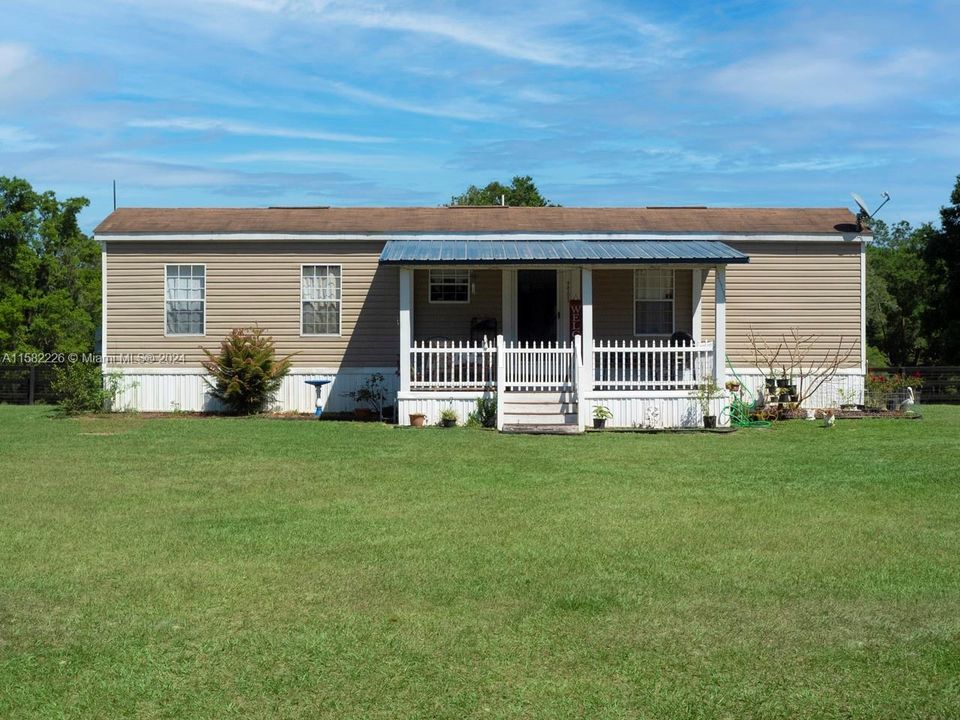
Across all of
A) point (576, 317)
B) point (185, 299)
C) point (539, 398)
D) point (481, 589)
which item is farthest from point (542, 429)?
point (481, 589)

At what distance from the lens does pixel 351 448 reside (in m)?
14.3

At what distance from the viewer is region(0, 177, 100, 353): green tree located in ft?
119

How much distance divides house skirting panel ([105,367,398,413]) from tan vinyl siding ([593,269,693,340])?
4.16 metres

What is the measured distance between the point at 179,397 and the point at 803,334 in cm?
1211

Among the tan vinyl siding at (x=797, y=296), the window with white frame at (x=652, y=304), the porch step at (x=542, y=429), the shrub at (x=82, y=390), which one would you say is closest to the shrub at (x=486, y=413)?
the porch step at (x=542, y=429)

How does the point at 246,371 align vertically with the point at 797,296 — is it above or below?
below

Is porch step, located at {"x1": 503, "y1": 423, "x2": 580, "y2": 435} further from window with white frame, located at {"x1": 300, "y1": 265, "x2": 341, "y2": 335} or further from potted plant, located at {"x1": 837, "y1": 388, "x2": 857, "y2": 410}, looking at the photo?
potted plant, located at {"x1": 837, "y1": 388, "x2": 857, "y2": 410}

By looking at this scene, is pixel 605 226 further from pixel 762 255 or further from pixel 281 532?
pixel 281 532

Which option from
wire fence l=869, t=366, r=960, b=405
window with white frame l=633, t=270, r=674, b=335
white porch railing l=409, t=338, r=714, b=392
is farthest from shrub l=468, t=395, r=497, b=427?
wire fence l=869, t=366, r=960, b=405

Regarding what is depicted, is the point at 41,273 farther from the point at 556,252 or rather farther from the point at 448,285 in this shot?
the point at 556,252

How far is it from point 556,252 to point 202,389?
24.4 ft

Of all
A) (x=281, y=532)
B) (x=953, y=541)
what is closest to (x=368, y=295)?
(x=281, y=532)

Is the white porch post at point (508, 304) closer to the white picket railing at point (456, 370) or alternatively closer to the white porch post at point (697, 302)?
the white picket railing at point (456, 370)

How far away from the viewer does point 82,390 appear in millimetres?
19922
